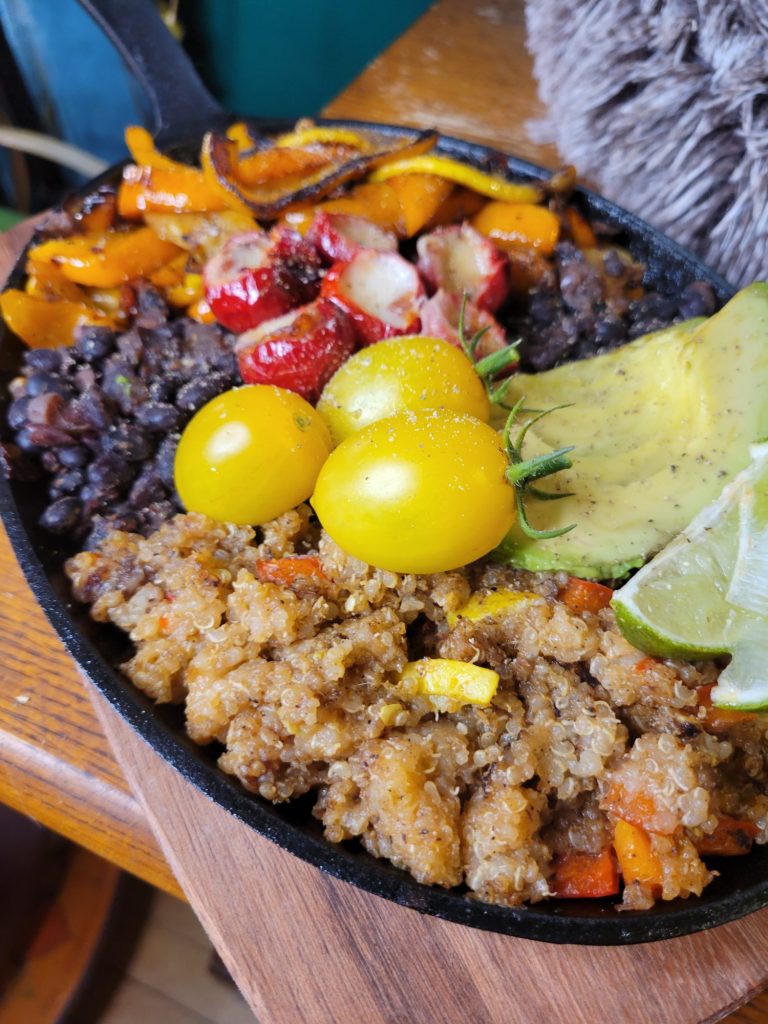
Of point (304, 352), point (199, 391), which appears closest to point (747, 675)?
point (304, 352)

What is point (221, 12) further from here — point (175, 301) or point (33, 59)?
point (175, 301)

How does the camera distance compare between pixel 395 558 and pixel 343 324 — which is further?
pixel 343 324

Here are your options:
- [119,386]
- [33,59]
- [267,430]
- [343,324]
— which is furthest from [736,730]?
[33,59]

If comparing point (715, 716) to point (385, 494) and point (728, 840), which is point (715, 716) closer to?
point (728, 840)

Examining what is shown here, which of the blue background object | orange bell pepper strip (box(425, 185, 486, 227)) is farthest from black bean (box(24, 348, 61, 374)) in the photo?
the blue background object

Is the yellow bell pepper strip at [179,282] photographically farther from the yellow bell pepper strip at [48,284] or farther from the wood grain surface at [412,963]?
the wood grain surface at [412,963]

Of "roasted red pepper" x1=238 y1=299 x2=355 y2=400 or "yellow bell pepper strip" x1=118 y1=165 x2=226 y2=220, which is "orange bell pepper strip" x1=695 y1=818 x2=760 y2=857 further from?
"yellow bell pepper strip" x1=118 y1=165 x2=226 y2=220

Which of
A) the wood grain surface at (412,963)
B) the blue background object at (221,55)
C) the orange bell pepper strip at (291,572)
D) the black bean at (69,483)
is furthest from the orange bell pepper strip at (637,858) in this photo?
the blue background object at (221,55)
